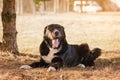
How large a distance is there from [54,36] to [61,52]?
1.46 ft

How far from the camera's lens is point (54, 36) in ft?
28.1

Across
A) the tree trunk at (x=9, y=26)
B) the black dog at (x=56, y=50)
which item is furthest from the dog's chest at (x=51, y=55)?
the tree trunk at (x=9, y=26)

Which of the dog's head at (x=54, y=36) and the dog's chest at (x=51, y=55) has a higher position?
the dog's head at (x=54, y=36)

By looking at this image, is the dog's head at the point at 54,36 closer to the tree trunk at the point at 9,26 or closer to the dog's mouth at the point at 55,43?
the dog's mouth at the point at 55,43

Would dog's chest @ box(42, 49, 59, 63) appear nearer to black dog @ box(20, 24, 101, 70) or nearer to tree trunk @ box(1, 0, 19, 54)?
black dog @ box(20, 24, 101, 70)

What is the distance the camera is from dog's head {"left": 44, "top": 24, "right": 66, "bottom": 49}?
8.59 m

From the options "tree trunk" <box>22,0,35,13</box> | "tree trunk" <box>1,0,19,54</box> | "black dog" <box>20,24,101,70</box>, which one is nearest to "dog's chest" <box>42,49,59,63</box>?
"black dog" <box>20,24,101,70</box>

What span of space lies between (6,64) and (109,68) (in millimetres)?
2186

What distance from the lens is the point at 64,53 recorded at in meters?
8.93

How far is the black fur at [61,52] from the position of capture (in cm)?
867

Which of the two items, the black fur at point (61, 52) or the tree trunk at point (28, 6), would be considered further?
the tree trunk at point (28, 6)

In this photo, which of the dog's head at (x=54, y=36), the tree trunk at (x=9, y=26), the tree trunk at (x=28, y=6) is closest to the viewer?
the dog's head at (x=54, y=36)

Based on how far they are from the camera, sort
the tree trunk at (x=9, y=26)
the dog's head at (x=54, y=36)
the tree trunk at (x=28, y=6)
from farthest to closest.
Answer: the tree trunk at (x=28, y=6) → the tree trunk at (x=9, y=26) → the dog's head at (x=54, y=36)

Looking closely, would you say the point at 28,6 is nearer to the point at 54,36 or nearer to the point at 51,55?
the point at 51,55
